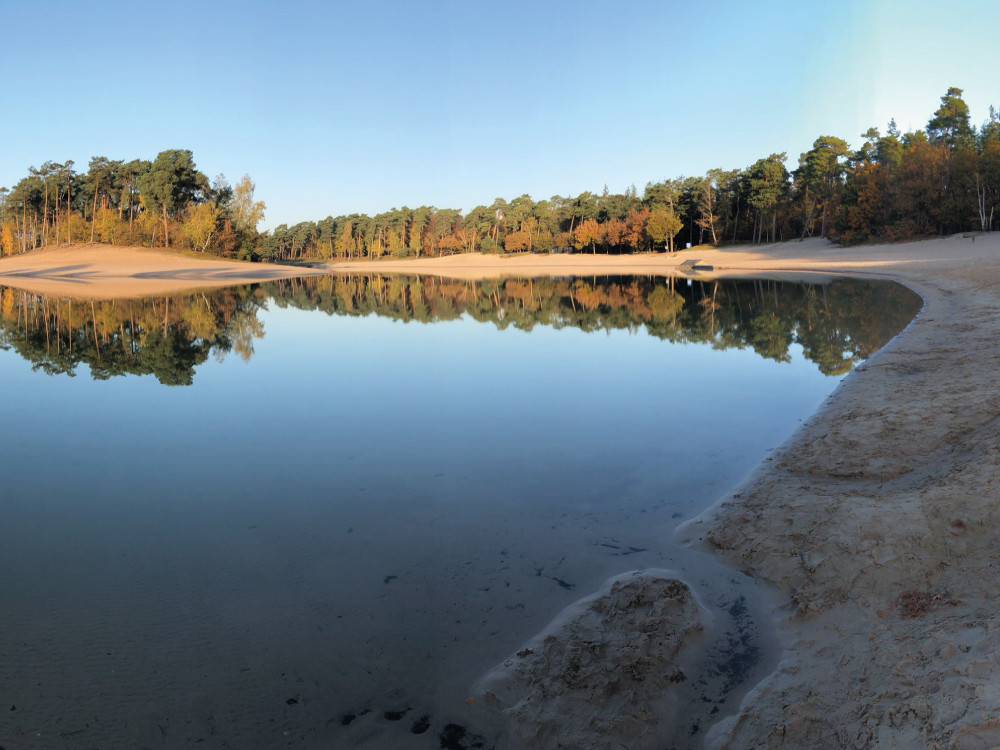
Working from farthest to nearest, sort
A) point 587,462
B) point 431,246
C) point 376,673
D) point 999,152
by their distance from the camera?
1. point 431,246
2. point 999,152
3. point 587,462
4. point 376,673

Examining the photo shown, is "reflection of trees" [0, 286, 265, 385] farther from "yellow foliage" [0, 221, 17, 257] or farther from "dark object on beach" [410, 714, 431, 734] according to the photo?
"yellow foliage" [0, 221, 17, 257]

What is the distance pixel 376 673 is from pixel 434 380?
7628 mm

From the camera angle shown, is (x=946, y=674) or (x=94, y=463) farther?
(x=94, y=463)

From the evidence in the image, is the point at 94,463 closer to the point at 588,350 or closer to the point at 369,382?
the point at 369,382

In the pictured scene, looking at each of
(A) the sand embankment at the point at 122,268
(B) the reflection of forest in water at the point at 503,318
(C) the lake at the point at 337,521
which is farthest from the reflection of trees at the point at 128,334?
(A) the sand embankment at the point at 122,268

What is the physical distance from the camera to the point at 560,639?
3.40 meters

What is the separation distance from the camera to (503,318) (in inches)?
818

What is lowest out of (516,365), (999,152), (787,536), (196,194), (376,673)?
(376,673)

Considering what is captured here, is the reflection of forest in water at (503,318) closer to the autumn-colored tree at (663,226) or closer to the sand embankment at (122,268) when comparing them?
the sand embankment at (122,268)

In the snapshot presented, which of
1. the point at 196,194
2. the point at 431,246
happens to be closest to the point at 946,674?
the point at 196,194

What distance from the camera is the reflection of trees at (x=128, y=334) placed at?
38.2 feet

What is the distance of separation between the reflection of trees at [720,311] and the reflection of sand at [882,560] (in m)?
4.66

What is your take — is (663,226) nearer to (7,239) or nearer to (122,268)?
(122,268)

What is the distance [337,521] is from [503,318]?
53.1ft
